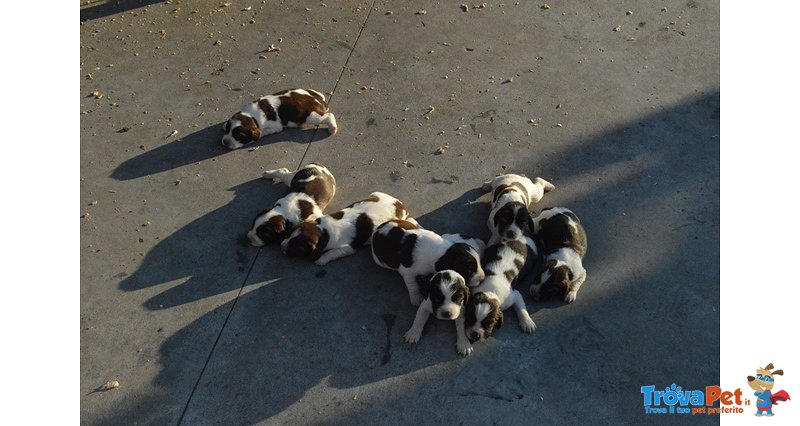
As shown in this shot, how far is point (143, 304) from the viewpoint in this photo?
20.0 ft

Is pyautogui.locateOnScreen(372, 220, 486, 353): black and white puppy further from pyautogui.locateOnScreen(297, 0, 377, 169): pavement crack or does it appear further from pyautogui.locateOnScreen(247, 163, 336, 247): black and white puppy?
pyautogui.locateOnScreen(297, 0, 377, 169): pavement crack

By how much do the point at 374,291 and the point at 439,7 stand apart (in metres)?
4.30

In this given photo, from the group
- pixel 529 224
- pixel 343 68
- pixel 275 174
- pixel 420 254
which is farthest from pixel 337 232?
pixel 343 68

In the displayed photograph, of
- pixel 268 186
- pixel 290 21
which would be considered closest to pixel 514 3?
pixel 290 21

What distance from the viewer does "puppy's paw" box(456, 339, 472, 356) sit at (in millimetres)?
5652

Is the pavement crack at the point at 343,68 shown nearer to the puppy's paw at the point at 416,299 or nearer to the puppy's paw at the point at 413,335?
the puppy's paw at the point at 416,299

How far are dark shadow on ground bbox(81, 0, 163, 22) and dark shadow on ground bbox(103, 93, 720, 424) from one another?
3693mm

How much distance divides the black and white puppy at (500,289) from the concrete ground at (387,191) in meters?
0.16

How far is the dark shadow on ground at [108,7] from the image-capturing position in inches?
352

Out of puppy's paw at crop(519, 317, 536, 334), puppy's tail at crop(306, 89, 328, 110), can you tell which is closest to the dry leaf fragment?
puppy's paw at crop(519, 317, 536, 334)

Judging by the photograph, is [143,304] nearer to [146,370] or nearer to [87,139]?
[146,370]

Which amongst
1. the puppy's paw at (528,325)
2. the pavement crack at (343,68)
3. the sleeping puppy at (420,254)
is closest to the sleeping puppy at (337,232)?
the sleeping puppy at (420,254)
